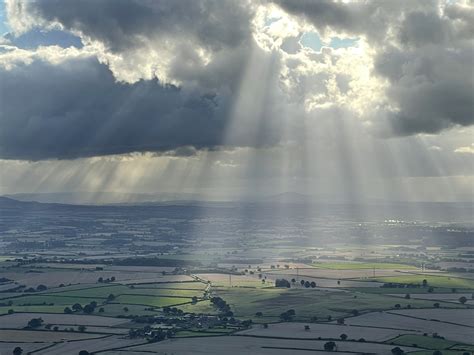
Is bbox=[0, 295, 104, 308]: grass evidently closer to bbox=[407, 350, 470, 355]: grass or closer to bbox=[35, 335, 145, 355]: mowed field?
bbox=[35, 335, 145, 355]: mowed field

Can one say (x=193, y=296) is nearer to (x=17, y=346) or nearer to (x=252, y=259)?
(x=17, y=346)

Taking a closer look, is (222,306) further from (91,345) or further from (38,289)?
(38,289)

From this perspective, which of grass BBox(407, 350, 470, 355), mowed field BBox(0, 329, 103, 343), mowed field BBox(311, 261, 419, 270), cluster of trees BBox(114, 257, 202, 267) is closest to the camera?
grass BBox(407, 350, 470, 355)

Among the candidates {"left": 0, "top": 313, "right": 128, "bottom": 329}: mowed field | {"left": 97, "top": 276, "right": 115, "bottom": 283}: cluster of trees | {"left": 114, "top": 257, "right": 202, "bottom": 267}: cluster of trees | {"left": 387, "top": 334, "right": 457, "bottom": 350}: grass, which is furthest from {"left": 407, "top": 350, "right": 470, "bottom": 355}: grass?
{"left": 114, "top": 257, "right": 202, "bottom": 267}: cluster of trees

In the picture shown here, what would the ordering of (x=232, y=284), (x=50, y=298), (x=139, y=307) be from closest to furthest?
(x=139, y=307) < (x=50, y=298) < (x=232, y=284)

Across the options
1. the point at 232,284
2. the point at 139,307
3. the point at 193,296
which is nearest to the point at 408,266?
the point at 232,284

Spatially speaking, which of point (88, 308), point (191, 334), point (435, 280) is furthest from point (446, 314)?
point (88, 308)

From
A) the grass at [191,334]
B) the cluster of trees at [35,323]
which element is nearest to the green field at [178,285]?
the cluster of trees at [35,323]

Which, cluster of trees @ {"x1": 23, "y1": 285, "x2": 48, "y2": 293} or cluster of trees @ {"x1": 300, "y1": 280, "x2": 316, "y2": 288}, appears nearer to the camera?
cluster of trees @ {"x1": 23, "y1": 285, "x2": 48, "y2": 293}

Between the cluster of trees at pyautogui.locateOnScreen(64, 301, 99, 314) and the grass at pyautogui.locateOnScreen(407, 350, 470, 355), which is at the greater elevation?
the cluster of trees at pyautogui.locateOnScreen(64, 301, 99, 314)
